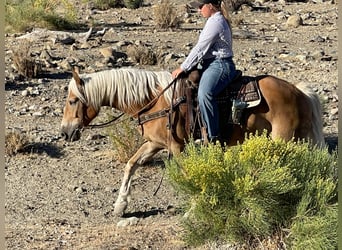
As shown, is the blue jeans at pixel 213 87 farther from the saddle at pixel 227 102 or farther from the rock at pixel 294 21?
the rock at pixel 294 21

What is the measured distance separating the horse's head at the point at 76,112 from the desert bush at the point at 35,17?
1120 cm

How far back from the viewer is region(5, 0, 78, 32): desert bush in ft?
65.1

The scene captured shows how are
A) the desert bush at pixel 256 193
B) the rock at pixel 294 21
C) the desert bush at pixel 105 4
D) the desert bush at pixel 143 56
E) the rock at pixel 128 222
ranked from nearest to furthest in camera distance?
the desert bush at pixel 256 193 < the rock at pixel 128 222 < the desert bush at pixel 143 56 < the rock at pixel 294 21 < the desert bush at pixel 105 4

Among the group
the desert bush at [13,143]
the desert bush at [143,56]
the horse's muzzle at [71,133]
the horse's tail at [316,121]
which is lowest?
the desert bush at [143,56]

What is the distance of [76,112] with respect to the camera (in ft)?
28.8

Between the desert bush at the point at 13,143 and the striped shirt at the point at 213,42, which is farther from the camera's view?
the desert bush at the point at 13,143

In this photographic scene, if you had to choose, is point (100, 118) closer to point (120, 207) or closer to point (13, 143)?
point (13, 143)

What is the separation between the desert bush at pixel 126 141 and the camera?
10719mm

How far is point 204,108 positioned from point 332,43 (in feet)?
38.7

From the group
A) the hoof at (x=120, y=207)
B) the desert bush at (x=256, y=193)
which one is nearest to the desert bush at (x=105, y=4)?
the hoof at (x=120, y=207)

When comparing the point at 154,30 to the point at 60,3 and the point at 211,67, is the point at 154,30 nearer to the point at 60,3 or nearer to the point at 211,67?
the point at 60,3

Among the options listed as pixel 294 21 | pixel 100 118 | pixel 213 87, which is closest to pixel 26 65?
pixel 100 118

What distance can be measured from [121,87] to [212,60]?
95cm

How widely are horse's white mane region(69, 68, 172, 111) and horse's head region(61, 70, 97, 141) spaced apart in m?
0.02
